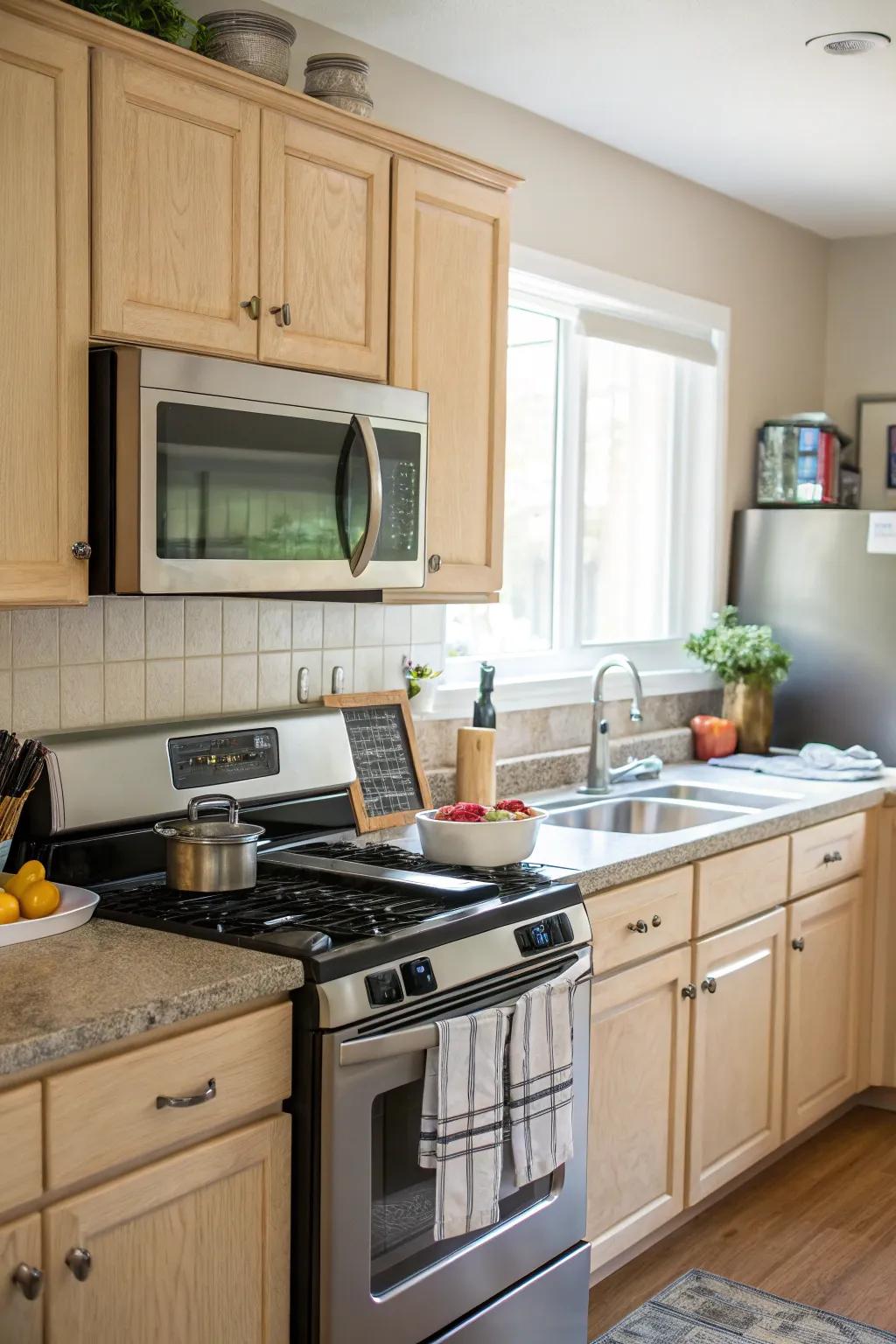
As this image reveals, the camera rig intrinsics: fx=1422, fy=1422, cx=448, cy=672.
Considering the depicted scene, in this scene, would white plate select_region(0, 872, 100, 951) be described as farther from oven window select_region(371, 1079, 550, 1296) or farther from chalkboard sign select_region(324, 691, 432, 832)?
chalkboard sign select_region(324, 691, 432, 832)

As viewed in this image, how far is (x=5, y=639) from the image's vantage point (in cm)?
232

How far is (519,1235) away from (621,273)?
8.31 feet

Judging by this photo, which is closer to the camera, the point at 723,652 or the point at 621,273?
the point at 621,273

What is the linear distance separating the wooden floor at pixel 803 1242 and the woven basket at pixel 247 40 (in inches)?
93.1

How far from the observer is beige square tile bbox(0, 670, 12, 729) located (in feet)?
7.63

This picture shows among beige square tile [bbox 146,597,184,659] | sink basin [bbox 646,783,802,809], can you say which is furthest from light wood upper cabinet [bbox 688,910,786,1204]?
beige square tile [bbox 146,597,184,659]

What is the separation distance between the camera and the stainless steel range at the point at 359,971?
194 centimetres

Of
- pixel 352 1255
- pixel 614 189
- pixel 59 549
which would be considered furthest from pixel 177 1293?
pixel 614 189

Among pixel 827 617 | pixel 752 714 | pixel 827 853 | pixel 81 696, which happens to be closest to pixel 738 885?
pixel 827 853

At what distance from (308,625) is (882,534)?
197cm

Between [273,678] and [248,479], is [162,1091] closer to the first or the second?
[248,479]

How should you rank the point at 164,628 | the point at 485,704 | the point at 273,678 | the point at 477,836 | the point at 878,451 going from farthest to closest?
the point at 878,451
the point at 485,704
the point at 273,678
the point at 164,628
the point at 477,836

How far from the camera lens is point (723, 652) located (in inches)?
164

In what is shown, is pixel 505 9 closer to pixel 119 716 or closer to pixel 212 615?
pixel 212 615
